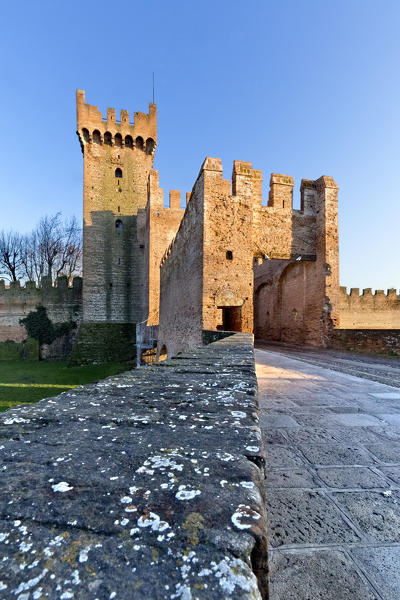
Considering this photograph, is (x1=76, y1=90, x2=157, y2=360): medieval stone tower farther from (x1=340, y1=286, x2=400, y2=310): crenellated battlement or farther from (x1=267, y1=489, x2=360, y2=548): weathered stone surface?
(x1=267, y1=489, x2=360, y2=548): weathered stone surface

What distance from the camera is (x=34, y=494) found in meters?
0.62

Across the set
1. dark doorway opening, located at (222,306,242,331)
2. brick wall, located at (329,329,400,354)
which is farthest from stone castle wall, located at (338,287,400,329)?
dark doorway opening, located at (222,306,242,331)

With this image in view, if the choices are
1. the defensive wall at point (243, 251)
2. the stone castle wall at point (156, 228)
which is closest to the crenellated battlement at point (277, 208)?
the defensive wall at point (243, 251)

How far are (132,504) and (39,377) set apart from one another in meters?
20.4

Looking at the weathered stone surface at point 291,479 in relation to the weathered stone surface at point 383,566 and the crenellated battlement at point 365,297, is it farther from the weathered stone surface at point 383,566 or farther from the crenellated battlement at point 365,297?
the crenellated battlement at point 365,297

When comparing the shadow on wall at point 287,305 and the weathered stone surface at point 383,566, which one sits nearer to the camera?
the weathered stone surface at point 383,566

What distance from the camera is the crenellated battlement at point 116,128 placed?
23.2 metres

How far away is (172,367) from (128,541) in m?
1.78

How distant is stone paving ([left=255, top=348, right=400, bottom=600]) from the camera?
945 mm

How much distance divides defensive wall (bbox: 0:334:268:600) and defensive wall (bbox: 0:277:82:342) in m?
26.2

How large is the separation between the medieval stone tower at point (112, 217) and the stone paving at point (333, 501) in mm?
22228

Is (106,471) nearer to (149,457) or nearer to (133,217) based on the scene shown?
(149,457)

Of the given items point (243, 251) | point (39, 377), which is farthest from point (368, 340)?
point (39, 377)

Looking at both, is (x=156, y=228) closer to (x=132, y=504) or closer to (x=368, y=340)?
(x=368, y=340)
